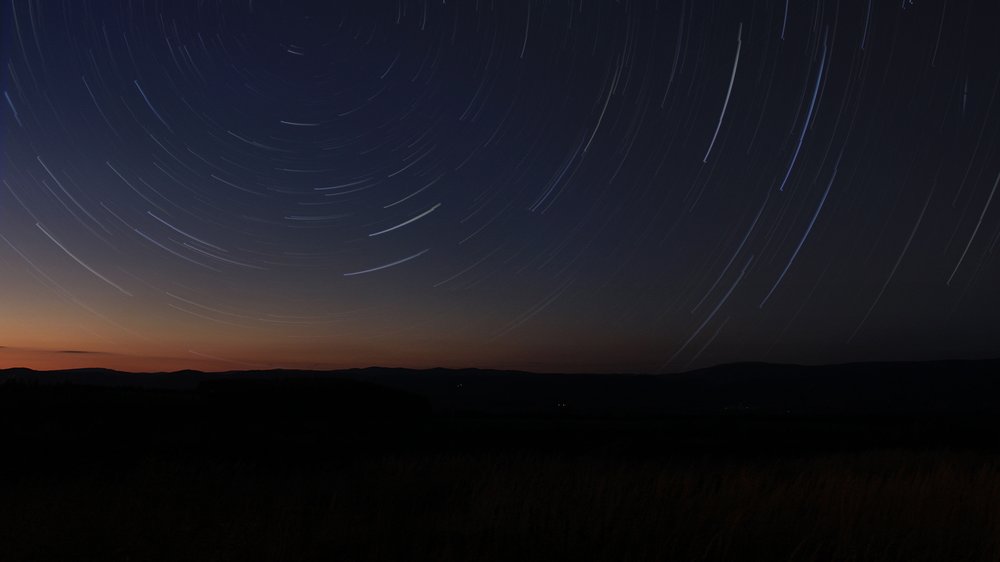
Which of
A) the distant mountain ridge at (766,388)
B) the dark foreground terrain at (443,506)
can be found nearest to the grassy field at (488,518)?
the dark foreground terrain at (443,506)

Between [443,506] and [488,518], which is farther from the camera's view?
[443,506]

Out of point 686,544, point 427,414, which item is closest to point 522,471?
point 686,544

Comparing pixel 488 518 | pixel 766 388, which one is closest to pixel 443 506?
pixel 488 518

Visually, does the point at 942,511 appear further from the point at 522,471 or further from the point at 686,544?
the point at 522,471

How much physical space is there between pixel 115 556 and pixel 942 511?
692cm

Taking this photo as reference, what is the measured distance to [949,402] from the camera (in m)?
130

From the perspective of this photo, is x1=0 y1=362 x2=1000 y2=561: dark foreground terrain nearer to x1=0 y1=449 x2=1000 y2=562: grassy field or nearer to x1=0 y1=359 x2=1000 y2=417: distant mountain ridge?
x1=0 y1=449 x2=1000 y2=562: grassy field

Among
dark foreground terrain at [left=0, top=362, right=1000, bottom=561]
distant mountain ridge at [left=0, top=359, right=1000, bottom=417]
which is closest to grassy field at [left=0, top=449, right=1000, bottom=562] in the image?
dark foreground terrain at [left=0, top=362, right=1000, bottom=561]

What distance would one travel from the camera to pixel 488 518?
259 inches

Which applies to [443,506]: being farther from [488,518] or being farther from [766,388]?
[766,388]

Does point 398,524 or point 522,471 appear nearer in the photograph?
point 398,524

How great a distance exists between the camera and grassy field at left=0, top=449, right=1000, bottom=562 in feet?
18.6

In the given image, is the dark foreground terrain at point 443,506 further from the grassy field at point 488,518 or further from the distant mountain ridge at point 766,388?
the distant mountain ridge at point 766,388

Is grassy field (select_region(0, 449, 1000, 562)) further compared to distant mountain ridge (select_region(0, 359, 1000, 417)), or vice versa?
distant mountain ridge (select_region(0, 359, 1000, 417))
